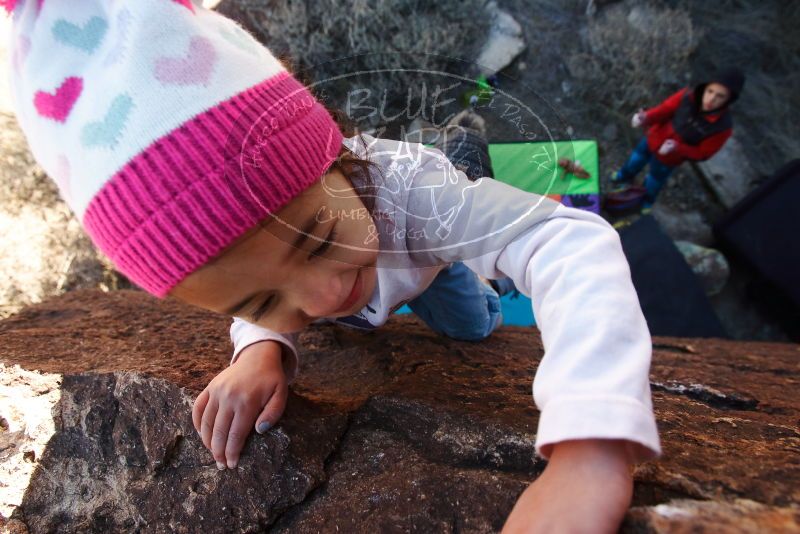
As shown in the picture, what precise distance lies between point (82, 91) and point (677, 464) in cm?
99

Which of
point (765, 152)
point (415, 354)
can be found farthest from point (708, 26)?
point (415, 354)

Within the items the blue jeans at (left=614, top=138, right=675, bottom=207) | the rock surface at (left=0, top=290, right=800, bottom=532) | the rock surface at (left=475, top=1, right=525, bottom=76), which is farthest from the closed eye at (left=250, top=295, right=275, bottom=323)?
the blue jeans at (left=614, top=138, right=675, bottom=207)

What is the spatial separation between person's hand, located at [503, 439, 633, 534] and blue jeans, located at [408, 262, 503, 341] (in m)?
0.90

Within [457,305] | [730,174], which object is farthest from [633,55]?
[457,305]

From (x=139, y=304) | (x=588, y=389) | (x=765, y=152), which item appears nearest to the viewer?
(x=588, y=389)

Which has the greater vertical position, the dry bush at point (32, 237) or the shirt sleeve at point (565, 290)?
the shirt sleeve at point (565, 290)

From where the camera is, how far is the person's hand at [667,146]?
279cm

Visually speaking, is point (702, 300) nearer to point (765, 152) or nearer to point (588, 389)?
point (765, 152)

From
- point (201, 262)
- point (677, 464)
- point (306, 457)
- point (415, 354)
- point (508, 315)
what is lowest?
point (508, 315)

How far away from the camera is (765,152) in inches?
127

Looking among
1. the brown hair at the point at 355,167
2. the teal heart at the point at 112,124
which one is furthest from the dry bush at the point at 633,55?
the teal heart at the point at 112,124

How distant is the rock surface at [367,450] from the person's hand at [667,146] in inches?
69.1

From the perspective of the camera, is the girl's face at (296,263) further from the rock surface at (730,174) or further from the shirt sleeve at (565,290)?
the rock surface at (730,174)

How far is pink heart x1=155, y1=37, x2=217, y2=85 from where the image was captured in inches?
26.9
